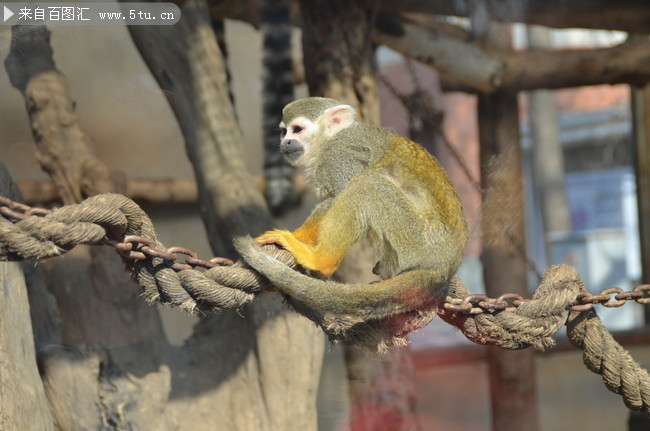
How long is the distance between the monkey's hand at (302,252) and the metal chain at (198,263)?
0.20 metres

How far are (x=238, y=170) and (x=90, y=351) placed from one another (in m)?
1.19

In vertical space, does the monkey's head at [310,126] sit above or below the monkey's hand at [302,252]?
above

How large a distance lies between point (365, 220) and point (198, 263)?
0.71m

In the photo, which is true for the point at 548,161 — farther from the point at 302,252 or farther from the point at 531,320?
the point at 302,252

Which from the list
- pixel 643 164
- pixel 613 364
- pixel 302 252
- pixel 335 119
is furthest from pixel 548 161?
pixel 302 252

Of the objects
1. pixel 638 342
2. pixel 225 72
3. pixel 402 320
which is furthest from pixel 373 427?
pixel 638 342

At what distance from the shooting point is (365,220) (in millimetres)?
2385

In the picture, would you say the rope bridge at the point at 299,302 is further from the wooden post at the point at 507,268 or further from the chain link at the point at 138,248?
the wooden post at the point at 507,268

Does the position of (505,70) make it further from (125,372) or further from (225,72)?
(125,372)

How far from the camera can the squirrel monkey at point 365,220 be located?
2070mm

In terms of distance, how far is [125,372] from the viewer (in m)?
3.09

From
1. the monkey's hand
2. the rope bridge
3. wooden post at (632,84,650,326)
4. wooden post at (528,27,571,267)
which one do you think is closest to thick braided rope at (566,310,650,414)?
the rope bridge

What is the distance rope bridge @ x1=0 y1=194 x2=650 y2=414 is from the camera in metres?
1.81

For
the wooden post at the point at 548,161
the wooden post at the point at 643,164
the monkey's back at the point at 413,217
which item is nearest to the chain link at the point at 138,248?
the monkey's back at the point at 413,217
